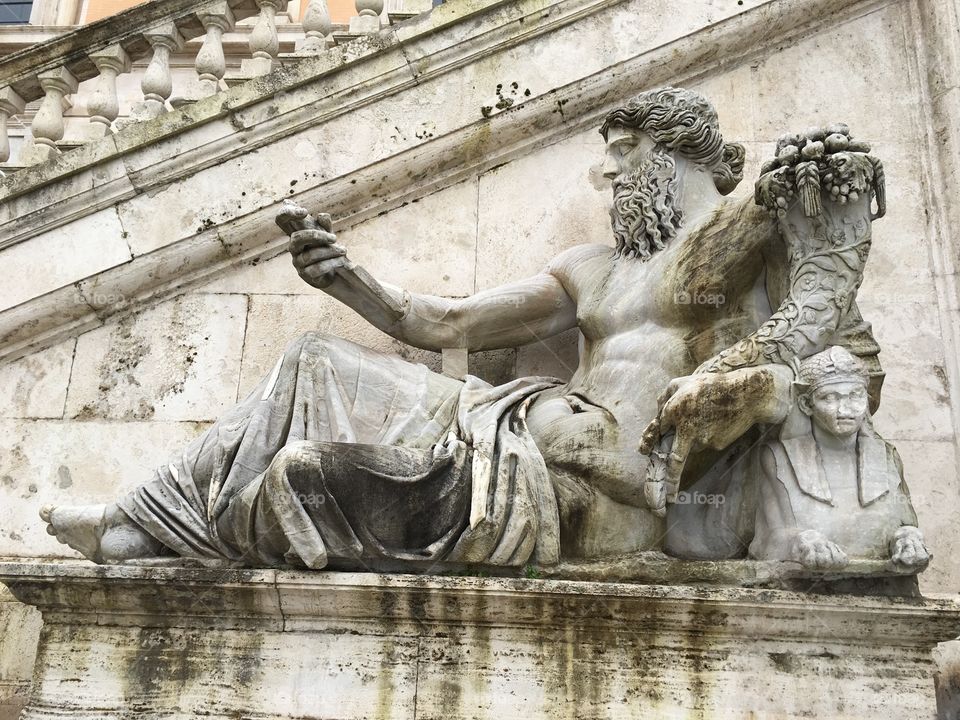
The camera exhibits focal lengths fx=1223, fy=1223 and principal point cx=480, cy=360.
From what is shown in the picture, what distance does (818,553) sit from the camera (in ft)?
13.5

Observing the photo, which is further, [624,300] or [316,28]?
[316,28]

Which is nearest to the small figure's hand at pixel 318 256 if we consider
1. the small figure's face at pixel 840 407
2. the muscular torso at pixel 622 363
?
the muscular torso at pixel 622 363

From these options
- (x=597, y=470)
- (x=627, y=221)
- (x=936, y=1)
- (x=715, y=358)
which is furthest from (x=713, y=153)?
(x=936, y=1)

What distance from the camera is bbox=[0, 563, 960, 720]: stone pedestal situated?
13.6 ft

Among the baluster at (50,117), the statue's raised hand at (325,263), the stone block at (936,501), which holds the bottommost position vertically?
the stone block at (936,501)

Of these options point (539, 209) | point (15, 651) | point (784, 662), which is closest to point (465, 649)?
point (784, 662)

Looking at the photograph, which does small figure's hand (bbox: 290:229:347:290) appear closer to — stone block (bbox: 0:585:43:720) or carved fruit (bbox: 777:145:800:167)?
carved fruit (bbox: 777:145:800:167)

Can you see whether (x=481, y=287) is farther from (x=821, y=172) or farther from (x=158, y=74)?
(x=158, y=74)

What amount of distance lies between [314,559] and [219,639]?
46cm

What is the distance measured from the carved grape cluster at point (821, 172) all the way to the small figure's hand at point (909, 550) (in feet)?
4.07

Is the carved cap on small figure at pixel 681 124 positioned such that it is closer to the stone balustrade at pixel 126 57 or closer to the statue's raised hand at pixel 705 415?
the statue's raised hand at pixel 705 415

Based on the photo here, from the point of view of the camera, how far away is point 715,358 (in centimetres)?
453

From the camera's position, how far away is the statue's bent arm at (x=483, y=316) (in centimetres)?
541

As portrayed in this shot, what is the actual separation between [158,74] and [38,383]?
6.20 feet
